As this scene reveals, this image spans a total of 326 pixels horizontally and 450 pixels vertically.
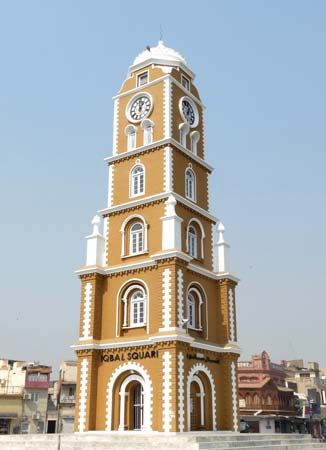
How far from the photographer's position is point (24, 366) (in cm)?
5762

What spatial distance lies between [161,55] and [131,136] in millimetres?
5405

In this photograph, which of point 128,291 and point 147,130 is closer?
point 128,291

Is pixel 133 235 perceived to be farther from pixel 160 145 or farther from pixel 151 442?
pixel 151 442

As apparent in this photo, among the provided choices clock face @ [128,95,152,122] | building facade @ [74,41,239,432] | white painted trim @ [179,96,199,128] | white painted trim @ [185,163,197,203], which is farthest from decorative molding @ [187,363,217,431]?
clock face @ [128,95,152,122]

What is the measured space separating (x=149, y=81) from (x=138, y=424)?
61.7 feet

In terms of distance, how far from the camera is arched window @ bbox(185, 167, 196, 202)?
97.6 ft

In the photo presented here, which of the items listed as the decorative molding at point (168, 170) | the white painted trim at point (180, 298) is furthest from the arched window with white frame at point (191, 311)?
the decorative molding at point (168, 170)

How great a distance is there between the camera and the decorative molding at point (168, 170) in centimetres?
2780

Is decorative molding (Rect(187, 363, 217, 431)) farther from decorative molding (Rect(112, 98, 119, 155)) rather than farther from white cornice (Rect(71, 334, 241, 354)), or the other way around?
decorative molding (Rect(112, 98, 119, 155))

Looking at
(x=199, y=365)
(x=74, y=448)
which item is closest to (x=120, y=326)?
(x=199, y=365)

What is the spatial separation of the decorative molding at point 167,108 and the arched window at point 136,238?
509cm

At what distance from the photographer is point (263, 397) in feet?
181

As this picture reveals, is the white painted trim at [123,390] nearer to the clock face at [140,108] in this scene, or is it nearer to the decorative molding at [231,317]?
the decorative molding at [231,317]

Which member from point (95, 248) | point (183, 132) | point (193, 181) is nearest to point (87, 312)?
point (95, 248)
